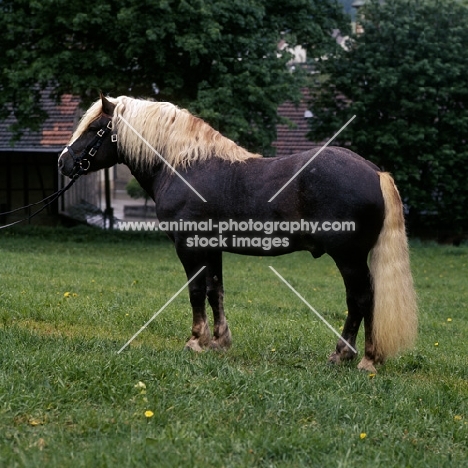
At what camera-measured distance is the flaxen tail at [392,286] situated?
237 inches

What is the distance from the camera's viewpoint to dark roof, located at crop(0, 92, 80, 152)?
25531 millimetres

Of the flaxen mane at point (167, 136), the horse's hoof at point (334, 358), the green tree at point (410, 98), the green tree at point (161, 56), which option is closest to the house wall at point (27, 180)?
the green tree at point (161, 56)

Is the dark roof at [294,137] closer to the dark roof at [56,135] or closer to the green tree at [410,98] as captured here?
the dark roof at [56,135]

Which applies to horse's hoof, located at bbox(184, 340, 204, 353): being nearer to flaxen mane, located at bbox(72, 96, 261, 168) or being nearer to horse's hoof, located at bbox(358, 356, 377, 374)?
horse's hoof, located at bbox(358, 356, 377, 374)

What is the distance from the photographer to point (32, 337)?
6.48m

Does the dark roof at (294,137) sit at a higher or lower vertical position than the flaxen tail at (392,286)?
lower

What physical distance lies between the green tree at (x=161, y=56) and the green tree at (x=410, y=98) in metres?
3.85

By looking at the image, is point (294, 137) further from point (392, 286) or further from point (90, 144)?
point (392, 286)

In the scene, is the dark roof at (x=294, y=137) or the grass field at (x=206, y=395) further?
the dark roof at (x=294, y=137)

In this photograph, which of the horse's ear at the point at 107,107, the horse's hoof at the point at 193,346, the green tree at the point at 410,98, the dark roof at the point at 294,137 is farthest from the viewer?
the dark roof at the point at 294,137

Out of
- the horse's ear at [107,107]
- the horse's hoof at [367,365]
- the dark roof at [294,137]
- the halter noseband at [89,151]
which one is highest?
the horse's ear at [107,107]

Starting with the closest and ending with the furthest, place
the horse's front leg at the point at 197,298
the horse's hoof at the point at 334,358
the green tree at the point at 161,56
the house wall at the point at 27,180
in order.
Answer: the horse's hoof at the point at 334,358
the horse's front leg at the point at 197,298
the green tree at the point at 161,56
the house wall at the point at 27,180

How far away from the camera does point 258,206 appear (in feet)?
20.5

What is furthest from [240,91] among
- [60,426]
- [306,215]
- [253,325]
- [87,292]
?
[60,426]
